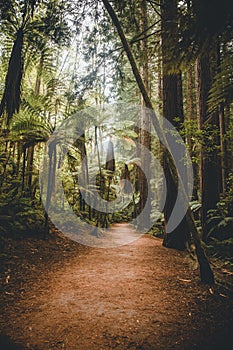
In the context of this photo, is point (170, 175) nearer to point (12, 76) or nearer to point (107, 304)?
point (107, 304)

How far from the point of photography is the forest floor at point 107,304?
2.03 meters

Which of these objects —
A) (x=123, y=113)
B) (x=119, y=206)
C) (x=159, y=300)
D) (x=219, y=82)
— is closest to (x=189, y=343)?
(x=159, y=300)

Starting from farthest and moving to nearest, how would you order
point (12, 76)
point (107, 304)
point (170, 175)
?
point (170, 175), point (12, 76), point (107, 304)

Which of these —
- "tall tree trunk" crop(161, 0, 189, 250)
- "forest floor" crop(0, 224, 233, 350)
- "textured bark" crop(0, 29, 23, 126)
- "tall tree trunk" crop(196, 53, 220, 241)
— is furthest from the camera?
"tall tree trunk" crop(161, 0, 189, 250)

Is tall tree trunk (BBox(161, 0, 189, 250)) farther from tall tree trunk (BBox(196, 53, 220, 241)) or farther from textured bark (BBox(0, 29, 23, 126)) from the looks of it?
textured bark (BBox(0, 29, 23, 126))

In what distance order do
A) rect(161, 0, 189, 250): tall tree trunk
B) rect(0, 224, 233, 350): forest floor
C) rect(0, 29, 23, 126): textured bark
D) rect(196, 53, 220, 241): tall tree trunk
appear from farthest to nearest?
rect(161, 0, 189, 250): tall tree trunk < rect(196, 53, 220, 241): tall tree trunk < rect(0, 29, 23, 126): textured bark < rect(0, 224, 233, 350): forest floor

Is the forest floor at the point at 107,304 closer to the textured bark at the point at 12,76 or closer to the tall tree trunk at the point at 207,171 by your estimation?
the tall tree trunk at the point at 207,171

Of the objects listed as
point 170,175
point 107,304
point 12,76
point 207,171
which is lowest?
point 107,304

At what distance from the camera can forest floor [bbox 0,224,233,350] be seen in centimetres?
203

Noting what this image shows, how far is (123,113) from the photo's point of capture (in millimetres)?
11883

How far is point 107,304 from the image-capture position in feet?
8.80

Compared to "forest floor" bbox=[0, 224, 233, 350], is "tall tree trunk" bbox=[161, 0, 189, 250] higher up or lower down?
higher up

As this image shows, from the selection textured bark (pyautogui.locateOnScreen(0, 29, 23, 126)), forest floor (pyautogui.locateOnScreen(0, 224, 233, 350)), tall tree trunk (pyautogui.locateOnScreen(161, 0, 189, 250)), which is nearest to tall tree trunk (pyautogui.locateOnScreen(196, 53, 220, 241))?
tall tree trunk (pyautogui.locateOnScreen(161, 0, 189, 250))

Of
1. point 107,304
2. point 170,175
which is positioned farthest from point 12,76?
point 107,304
